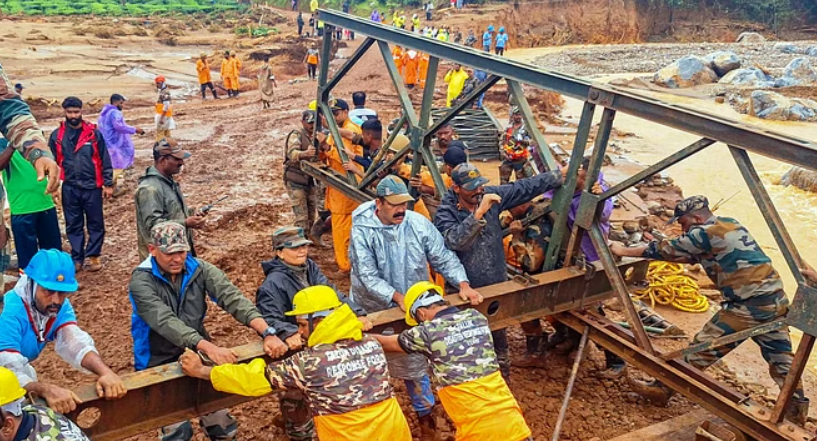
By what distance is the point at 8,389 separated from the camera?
8.25ft

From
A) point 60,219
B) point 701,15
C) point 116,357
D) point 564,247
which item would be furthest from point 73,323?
point 701,15

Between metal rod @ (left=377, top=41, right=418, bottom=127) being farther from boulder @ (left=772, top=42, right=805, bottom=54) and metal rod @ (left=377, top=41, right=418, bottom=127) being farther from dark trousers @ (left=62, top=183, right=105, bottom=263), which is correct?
boulder @ (left=772, top=42, right=805, bottom=54)

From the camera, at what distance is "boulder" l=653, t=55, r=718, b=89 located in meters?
23.5

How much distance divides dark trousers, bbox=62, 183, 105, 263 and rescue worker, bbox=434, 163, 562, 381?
13.5ft

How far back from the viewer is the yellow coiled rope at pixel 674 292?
6.99 m

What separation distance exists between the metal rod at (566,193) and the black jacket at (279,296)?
5.34 feet

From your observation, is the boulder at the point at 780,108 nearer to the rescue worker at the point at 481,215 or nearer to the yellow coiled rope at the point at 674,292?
the yellow coiled rope at the point at 674,292

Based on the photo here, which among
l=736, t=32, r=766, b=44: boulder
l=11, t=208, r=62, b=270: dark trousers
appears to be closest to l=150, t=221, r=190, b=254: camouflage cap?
l=11, t=208, r=62, b=270: dark trousers

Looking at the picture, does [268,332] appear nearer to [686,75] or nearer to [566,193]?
[566,193]

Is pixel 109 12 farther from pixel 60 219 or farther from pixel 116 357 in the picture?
pixel 116 357

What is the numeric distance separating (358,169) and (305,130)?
1.52 m

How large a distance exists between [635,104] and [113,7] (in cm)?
4863

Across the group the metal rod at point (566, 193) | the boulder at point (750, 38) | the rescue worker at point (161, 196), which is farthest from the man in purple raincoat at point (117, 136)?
the boulder at point (750, 38)

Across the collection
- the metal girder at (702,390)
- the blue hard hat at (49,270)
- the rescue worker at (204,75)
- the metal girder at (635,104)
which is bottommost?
the rescue worker at (204,75)
